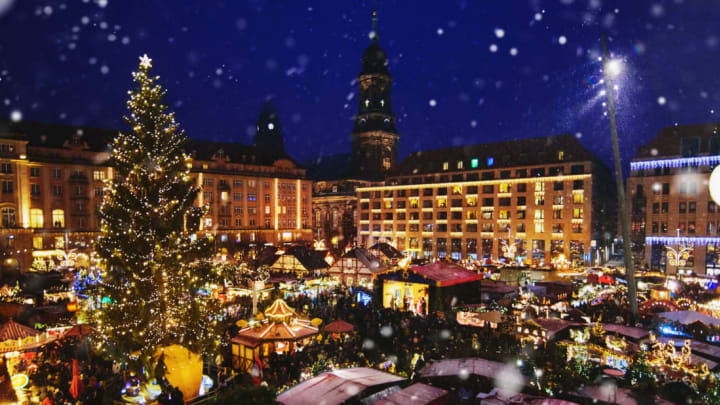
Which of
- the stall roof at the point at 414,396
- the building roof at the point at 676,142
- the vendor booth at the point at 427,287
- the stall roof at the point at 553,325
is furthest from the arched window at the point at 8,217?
the building roof at the point at 676,142

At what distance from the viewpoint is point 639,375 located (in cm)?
1117

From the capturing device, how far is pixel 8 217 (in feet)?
136

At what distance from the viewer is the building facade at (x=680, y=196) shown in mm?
41688

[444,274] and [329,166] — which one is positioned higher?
[329,166]

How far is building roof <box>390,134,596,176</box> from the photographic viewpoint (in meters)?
50.9

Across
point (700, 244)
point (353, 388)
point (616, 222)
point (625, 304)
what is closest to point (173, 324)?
point (353, 388)

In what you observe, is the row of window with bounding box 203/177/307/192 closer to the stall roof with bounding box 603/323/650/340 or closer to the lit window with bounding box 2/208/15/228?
the lit window with bounding box 2/208/15/228

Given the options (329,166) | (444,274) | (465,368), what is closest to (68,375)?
(465,368)

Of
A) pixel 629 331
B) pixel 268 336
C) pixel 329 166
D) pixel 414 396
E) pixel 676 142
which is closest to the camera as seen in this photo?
pixel 414 396

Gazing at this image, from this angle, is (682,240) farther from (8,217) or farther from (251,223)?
(8,217)

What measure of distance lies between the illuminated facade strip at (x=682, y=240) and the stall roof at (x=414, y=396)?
1790 inches

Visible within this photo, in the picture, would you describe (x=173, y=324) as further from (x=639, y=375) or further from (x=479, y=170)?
(x=479, y=170)

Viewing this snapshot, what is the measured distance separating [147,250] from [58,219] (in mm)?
42132

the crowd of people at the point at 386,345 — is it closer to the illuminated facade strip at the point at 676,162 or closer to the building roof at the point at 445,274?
the building roof at the point at 445,274
